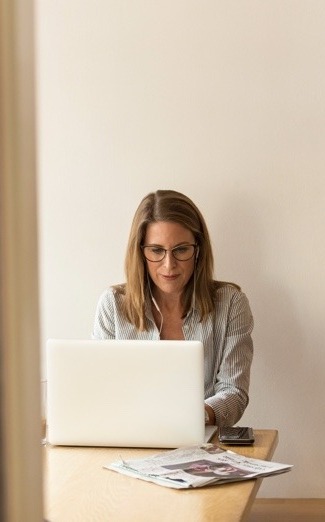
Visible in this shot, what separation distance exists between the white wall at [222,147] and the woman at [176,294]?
280 mm

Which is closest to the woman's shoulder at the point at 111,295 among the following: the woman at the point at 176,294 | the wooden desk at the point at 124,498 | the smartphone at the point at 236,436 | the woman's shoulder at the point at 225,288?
the woman at the point at 176,294

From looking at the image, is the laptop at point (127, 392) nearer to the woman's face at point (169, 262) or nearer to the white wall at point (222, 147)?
the woman's face at point (169, 262)

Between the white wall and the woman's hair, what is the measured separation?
252mm

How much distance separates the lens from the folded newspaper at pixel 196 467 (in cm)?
198

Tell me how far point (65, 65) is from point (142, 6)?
35cm

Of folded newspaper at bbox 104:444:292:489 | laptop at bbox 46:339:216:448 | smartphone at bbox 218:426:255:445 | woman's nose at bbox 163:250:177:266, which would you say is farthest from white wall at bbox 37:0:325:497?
folded newspaper at bbox 104:444:292:489

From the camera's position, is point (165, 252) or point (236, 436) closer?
point (236, 436)

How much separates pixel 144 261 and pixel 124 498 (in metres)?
1.30

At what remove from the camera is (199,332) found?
117 inches

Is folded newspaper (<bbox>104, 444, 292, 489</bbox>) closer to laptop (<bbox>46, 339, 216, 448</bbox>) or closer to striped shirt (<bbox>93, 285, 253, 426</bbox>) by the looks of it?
laptop (<bbox>46, 339, 216, 448</bbox>)

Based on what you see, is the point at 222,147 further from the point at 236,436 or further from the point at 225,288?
the point at 236,436

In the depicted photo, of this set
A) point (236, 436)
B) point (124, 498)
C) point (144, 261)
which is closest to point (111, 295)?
point (144, 261)

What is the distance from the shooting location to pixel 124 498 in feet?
6.16

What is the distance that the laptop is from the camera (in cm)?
227
